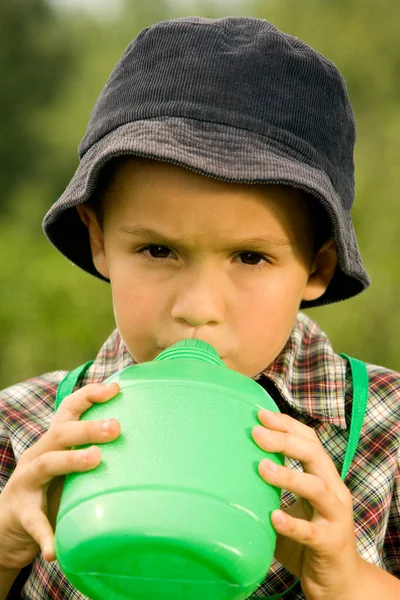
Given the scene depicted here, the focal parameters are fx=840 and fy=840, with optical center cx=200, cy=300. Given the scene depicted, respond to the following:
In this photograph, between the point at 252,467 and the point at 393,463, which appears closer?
the point at 252,467

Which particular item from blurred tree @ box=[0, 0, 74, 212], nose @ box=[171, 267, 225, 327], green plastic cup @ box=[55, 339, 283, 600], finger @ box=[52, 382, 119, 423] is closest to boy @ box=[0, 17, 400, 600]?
nose @ box=[171, 267, 225, 327]

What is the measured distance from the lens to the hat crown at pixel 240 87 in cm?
130

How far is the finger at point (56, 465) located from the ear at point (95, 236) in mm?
564

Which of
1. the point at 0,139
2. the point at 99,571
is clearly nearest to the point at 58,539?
the point at 99,571

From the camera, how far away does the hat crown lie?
4.26 feet

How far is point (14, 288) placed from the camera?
159 inches

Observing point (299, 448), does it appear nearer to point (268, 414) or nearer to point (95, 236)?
point (268, 414)

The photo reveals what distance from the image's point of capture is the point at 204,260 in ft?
4.22

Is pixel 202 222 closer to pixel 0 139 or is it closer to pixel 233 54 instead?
pixel 233 54

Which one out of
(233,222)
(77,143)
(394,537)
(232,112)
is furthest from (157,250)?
(77,143)

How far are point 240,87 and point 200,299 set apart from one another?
34 cm

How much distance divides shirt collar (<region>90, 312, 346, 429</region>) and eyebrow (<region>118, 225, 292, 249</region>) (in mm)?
288

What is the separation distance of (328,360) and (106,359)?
1.43 feet

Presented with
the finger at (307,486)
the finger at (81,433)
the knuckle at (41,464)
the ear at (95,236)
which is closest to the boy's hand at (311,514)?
the finger at (307,486)
